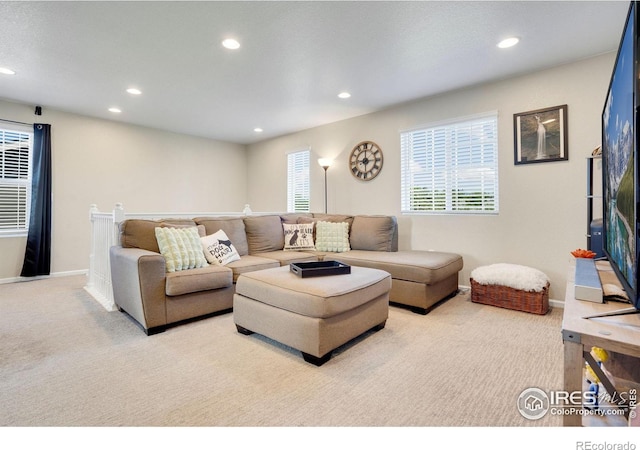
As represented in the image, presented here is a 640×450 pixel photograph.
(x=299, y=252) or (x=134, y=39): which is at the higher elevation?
(x=134, y=39)

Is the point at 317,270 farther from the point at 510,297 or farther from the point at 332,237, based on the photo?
the point at 510,297

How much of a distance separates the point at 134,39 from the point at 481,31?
2.81 meters

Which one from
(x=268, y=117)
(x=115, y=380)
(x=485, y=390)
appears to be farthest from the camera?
(x=268, y=117)

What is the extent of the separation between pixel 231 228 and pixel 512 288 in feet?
9.63

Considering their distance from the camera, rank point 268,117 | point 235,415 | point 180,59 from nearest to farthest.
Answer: point 235,415
point 180,59
point 268,117

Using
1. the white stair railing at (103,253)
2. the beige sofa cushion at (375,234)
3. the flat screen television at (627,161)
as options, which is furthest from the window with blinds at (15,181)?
the flat screen television at (627,161)

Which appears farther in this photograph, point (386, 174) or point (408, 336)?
point (386, 174)

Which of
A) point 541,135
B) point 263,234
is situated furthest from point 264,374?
point 541,135

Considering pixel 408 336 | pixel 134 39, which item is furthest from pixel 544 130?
pixel 134 39

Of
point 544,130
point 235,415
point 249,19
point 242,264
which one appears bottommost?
point 235,415

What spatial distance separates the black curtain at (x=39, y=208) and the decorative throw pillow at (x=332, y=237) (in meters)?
3.74

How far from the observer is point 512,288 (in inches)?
113

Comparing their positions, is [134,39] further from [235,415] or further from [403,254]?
[403,254]

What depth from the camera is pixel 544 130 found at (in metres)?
3.05
